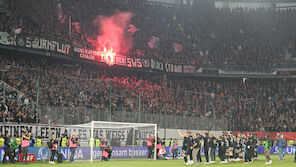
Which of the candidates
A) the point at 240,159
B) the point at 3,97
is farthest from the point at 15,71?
the point at 240,159

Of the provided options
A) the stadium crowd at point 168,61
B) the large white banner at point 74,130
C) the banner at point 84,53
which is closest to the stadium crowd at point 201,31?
the stadium crowd at point 168,61

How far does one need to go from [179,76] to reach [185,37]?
885 cm

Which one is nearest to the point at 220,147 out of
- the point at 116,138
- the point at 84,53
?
the point at 116,138

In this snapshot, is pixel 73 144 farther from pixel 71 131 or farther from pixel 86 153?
pixel 86 153

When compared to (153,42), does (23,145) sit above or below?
below

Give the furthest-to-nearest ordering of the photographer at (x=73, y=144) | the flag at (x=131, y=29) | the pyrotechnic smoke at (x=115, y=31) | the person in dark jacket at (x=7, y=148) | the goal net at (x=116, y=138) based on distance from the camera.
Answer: the flag at (x=131, y=29), the pyrotechnic smoke at (x=115, y=31), the goal net at (x=116, y=138), the photographer at (x=73, y=144), the person in dark jacket at (x=7, y=148)

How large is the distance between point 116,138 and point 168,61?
29.6 metres

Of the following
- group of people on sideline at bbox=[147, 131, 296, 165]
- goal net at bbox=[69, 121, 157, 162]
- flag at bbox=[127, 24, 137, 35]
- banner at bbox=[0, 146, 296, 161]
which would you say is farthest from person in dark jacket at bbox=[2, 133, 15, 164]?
flag at bbox=[127, 24, 137, 35]

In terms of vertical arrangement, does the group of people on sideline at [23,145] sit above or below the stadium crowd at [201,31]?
below

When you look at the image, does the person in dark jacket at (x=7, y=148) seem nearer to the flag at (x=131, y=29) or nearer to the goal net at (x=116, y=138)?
the goal net at (x=116, y=138)

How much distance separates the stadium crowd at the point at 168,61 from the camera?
34188mm

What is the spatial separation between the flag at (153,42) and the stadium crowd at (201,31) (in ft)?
0.71

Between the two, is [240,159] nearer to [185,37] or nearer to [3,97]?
[3,97]

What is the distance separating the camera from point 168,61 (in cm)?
6212
